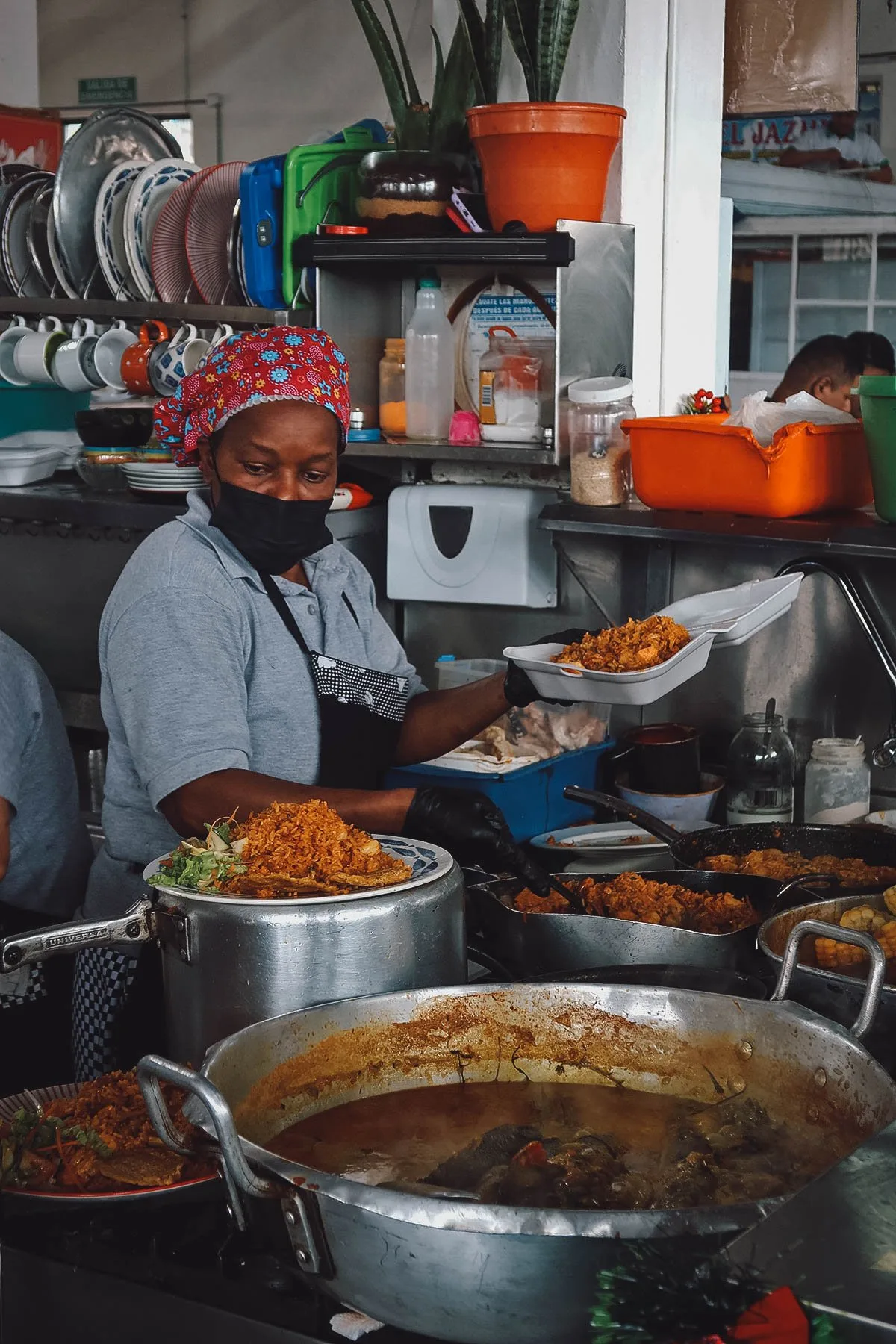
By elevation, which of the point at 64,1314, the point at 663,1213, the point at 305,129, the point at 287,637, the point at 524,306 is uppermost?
the point at 305,129

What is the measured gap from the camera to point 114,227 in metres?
4.13

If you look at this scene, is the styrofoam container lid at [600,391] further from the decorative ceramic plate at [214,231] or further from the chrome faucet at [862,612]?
the decorative ceramic plate at [214,231]

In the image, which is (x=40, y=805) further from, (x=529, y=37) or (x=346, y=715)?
(x=529, y=37)

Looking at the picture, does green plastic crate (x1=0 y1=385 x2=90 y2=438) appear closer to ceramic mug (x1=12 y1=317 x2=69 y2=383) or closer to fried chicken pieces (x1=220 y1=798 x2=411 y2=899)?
ceramic mug (x1=12 y1=317 x2=69 y2=383)

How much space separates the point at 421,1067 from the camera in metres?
1.61

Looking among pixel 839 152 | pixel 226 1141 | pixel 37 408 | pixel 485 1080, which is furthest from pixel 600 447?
pixel 839 152

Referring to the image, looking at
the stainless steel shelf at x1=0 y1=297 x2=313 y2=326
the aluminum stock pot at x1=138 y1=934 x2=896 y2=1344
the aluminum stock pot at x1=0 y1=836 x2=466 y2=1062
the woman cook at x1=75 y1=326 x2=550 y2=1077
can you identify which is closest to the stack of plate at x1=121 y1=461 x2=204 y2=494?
the stainless steel shelf at x1=0 y1=297 x2=313 y2=326

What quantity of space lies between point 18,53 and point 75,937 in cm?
516

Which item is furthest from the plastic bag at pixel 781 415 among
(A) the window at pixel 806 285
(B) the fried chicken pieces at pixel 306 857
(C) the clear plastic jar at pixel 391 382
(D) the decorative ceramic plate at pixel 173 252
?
(A) the window at pixel 806 285

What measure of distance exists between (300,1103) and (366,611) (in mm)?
1334

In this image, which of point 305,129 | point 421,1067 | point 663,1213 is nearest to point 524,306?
point 421,1067

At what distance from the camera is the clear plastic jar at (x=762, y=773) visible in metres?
3.09

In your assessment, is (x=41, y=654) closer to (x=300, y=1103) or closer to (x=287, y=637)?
(x=287, y=637)

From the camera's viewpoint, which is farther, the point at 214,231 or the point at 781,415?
the point at 214,231
